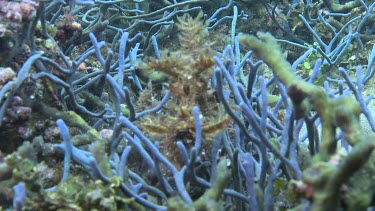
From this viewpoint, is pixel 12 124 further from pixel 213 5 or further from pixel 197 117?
pixel 213 5

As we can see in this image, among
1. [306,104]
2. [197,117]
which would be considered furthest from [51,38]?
[306,104]

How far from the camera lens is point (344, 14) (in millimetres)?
4793

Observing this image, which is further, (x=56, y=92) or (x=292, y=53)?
(x=292, y=53)

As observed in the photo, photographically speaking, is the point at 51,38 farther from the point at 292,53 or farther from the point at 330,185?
the point at 292,53

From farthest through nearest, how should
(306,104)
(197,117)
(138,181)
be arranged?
1. (138,181)
2. (197,117)
3. (306,104)

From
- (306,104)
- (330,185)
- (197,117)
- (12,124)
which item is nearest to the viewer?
(330,185)

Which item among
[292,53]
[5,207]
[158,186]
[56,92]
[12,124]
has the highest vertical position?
[292,53]

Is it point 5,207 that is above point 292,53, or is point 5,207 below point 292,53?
below

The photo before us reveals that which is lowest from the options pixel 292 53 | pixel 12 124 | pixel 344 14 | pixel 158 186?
pixel 158 186

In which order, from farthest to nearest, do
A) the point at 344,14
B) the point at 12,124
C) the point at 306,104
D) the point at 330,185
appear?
the point at 344,14
the point at 12,124
the point at 306,104
the point at 330,185

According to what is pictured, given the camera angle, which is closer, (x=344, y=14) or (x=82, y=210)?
(x=82, y=210)

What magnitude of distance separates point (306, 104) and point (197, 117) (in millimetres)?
452

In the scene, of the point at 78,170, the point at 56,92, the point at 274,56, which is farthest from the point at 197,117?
the point at 56,92

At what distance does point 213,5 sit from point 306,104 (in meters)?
4.03
